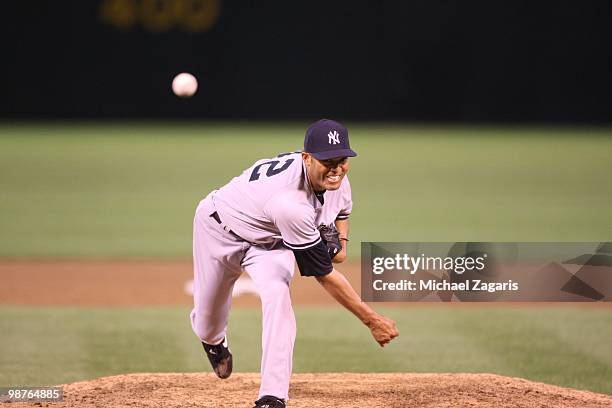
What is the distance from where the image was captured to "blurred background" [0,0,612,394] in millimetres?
7137

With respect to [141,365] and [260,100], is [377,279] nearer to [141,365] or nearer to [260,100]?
[141,365]

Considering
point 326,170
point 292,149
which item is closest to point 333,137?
point 326,170

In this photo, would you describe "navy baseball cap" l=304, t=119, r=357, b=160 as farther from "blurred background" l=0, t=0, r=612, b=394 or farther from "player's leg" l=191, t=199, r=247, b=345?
"blurred background" l=0, t=0, r=612, b=394

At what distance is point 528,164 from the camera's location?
19.7 meters

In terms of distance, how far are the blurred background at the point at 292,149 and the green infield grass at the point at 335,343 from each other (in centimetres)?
3

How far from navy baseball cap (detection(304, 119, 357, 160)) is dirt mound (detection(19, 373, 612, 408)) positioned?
1.42 meters

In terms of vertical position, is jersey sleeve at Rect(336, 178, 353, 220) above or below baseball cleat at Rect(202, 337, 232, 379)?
above

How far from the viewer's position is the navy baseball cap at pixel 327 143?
14.8 ft

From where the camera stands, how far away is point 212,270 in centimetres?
514

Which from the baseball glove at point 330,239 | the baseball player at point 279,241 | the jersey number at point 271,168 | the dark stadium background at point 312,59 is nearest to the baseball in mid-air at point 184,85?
the baseball player at point 279,241

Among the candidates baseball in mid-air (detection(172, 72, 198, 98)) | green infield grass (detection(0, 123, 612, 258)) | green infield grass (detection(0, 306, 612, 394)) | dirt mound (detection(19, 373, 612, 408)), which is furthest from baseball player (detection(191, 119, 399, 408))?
green infield grass (detection(0, 123, 612, 258))

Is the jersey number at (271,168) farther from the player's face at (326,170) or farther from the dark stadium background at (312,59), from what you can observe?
the dark stadium background at (312,59)

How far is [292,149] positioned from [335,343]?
520 inches

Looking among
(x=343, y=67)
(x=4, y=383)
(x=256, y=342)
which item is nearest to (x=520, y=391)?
(x=256, y=342)
